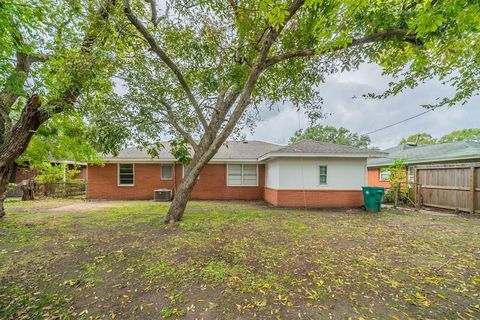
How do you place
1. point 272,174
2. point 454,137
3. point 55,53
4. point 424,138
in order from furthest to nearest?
point 424,138, point 454,137, point 272,174, point 55,53

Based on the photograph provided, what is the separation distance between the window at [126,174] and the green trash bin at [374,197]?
44.2 feet

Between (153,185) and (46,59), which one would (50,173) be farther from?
(46,59)

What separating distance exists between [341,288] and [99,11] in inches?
344

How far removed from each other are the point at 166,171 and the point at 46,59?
26.2ft

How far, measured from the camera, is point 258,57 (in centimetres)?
631

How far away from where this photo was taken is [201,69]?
23.2ft

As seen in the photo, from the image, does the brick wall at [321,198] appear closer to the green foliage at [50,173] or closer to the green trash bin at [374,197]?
the green trash bin at [374,197]

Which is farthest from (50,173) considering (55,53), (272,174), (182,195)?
(272,174)

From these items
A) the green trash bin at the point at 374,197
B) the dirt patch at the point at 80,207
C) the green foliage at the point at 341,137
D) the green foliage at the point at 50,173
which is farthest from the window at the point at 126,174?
the green foliage at the point at 341,137

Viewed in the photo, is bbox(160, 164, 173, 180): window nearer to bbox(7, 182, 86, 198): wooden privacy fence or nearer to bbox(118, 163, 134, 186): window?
bbox(118, 163, 134, 186): window

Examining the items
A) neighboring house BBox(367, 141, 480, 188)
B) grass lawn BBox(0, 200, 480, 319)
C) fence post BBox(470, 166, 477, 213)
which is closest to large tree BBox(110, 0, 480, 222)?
grass lawn BBox(0, 200, 480, 319)

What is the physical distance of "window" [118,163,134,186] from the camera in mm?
13695

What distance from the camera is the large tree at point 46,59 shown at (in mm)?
5668

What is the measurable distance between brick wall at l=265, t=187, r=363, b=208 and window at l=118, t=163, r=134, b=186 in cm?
944
